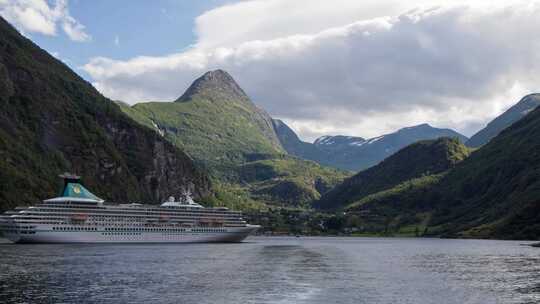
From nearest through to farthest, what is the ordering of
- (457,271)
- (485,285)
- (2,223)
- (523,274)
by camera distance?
(485,285) → (523,274) → (457,271) → (2,223)

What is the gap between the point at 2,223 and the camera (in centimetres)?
19650

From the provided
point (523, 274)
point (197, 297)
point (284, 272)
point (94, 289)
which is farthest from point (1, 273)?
point (523, 274)

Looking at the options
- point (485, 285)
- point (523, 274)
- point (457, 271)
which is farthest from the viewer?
point (457, 271)

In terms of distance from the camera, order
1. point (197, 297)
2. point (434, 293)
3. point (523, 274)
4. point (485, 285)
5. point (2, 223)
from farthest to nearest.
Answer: point (2, 223) → point (523, 274) → point (485, 285) → point (434, 293) → point (197, 297)

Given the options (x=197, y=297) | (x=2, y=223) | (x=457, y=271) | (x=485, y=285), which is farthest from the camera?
(x=2, y=223)

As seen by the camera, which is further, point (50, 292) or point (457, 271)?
point (457, 271)

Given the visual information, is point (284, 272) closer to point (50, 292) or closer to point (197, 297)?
point (197, 297)

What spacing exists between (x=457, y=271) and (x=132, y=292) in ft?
208

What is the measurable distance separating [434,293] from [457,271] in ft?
120

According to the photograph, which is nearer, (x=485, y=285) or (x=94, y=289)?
(x=94, y=289)

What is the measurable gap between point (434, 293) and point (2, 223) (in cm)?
14584

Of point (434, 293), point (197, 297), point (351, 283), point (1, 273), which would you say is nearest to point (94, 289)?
point (197, 297)

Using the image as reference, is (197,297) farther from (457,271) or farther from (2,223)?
(2,223)

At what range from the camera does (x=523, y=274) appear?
113438mm
